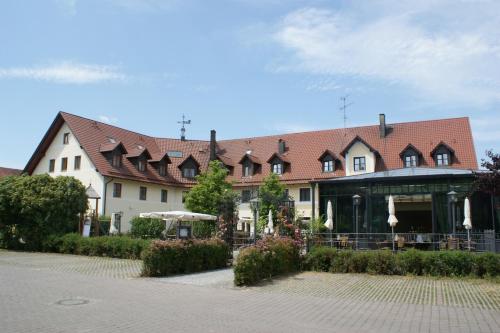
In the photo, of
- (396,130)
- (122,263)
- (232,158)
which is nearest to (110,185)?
(232,158)

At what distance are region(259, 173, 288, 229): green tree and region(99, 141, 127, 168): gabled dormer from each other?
1233 cm

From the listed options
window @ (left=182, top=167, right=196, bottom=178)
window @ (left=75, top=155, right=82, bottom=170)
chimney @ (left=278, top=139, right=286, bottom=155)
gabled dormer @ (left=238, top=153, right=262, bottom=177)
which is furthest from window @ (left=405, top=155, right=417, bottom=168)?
window @ (left=75, top=155, right=82, bottom=170)

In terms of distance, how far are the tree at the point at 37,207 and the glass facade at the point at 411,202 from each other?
15.1 m

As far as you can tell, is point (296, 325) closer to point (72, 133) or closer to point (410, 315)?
point (410, 315)

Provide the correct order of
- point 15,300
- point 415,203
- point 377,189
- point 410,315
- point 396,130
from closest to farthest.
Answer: point 410,315 < point 15,300 < point 377,189 < point 415,203 < point 396,130

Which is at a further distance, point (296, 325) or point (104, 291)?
point (104, 291)

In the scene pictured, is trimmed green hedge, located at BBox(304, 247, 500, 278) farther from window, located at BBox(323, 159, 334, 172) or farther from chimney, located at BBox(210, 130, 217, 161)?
chimney, located at BBox(210, 130, 217, 161)

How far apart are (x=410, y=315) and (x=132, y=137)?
38414mm

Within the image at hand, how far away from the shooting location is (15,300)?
35.3 feet

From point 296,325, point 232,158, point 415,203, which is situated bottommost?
point 296,325

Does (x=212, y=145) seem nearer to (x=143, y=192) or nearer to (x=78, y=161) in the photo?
(x=143, y=192)

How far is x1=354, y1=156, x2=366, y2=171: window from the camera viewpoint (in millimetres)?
37531

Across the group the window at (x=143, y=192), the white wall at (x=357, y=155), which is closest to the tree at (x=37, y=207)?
the window at (x=143, y=192)

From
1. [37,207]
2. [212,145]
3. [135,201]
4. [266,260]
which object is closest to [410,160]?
[212,145]
